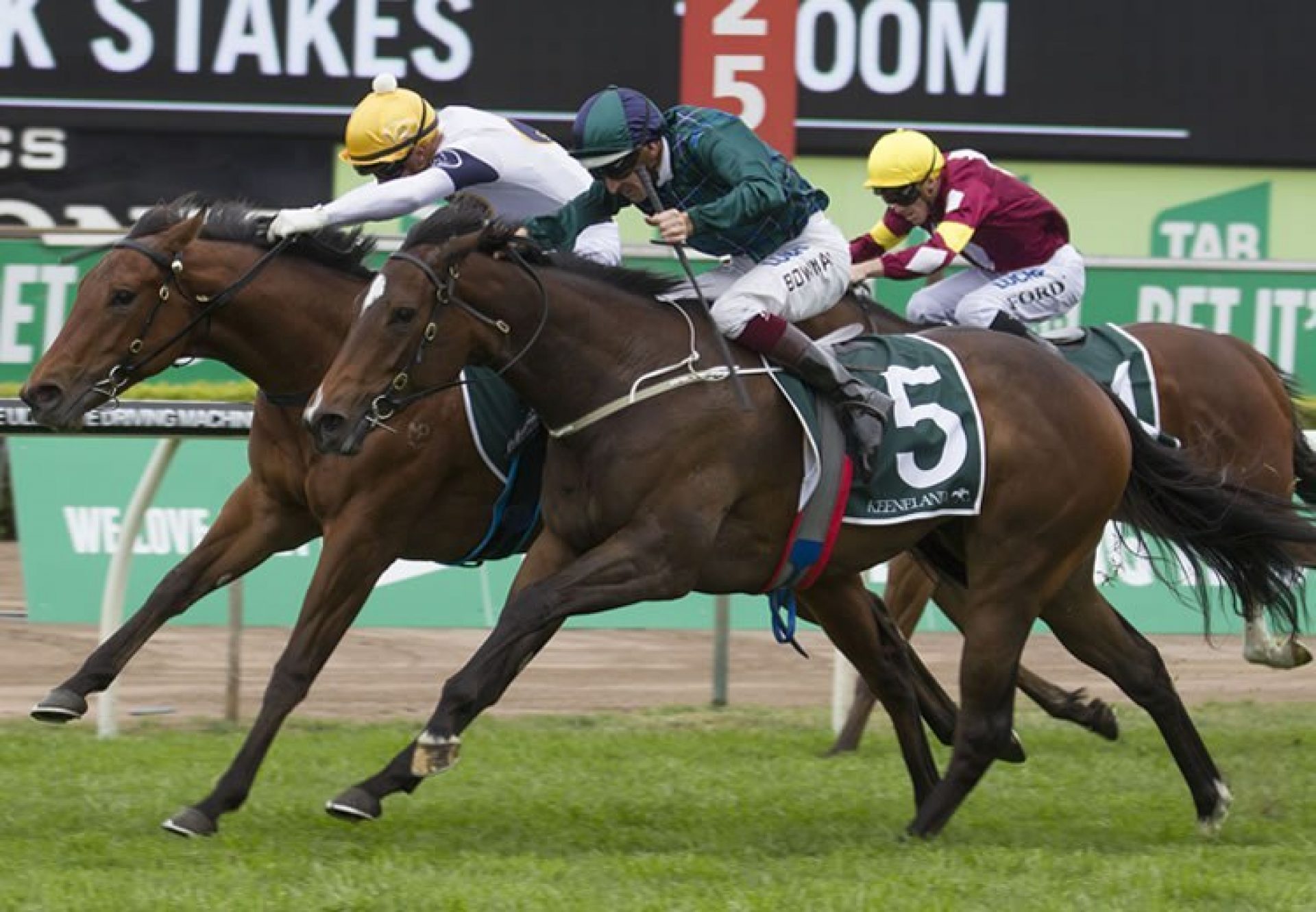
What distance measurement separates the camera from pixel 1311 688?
328 inches

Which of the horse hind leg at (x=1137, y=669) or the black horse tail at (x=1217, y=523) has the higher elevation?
the black horse tail at (x=1217, y=523)

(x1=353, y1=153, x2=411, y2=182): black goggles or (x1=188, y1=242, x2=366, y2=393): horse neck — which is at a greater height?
(x1=353, y1=153, x2=411, y2=182): black goggles

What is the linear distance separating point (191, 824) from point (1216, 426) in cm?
333

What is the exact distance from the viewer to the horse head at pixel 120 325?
564cm

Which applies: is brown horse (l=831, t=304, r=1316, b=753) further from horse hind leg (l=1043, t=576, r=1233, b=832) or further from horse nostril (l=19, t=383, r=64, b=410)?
horse nostril (l=19, t=383, r=64, b=410)

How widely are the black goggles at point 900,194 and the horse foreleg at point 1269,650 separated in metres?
1.56

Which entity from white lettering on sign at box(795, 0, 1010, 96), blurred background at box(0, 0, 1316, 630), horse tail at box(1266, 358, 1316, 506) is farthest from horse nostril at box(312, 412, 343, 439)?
white lettering on sign at box(795, 0, 1010, 96)

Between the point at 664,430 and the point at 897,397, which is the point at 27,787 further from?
the point at 897,397

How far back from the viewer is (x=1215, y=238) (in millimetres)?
12391

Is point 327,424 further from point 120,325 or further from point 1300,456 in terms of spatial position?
point 1300,456

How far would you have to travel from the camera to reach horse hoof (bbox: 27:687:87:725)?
557 cm

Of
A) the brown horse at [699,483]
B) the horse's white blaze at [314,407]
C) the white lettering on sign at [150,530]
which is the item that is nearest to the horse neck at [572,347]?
the brown horse at [699,483]

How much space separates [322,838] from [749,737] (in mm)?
2011

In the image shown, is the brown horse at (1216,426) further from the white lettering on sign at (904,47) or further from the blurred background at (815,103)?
the white lettering on sign at (904,47)
